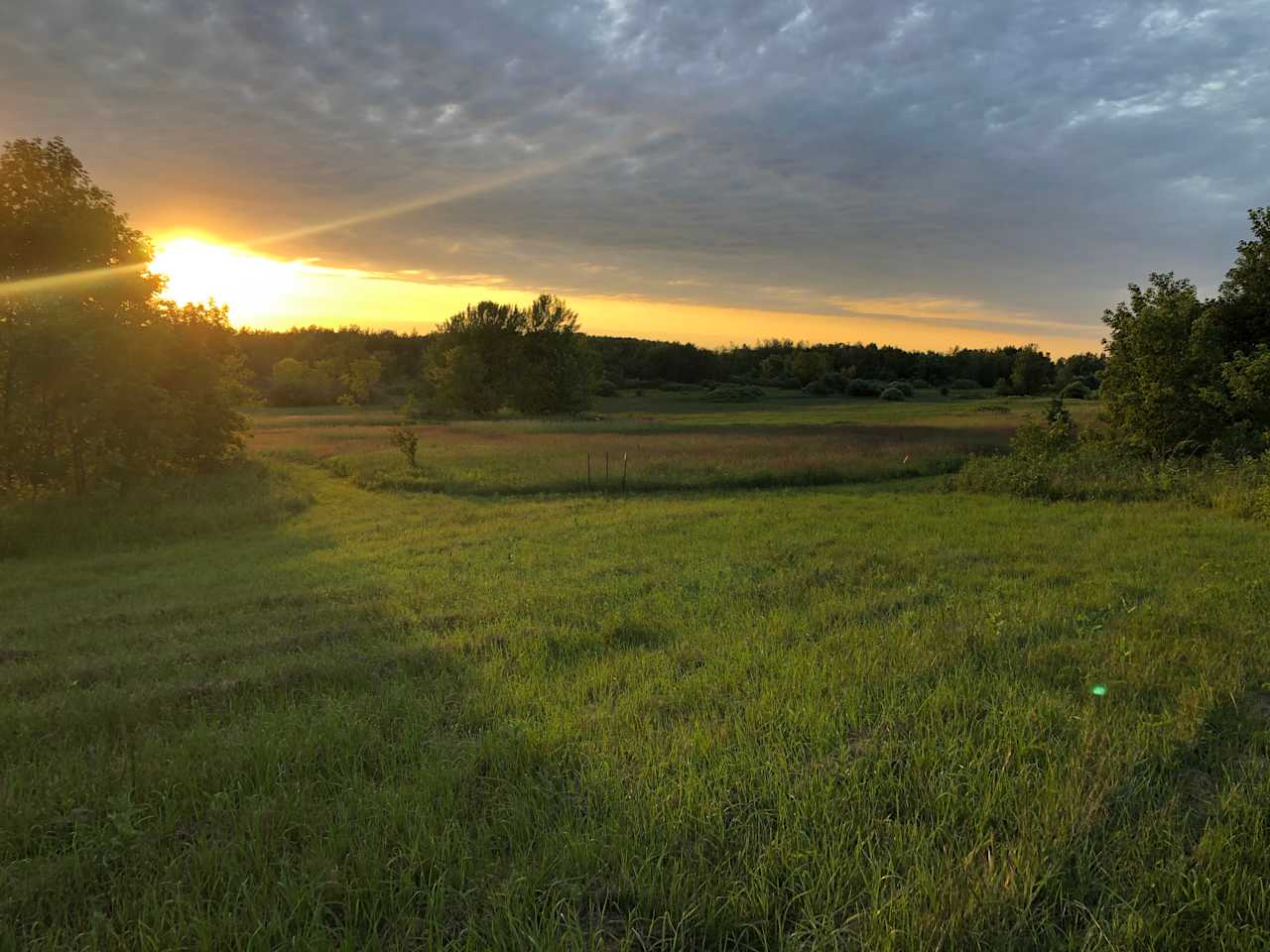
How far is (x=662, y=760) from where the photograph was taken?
161 inches

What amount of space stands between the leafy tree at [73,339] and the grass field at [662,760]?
41.2 feet

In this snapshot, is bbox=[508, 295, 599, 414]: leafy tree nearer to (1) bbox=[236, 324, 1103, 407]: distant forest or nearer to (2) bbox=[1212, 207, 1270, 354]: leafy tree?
(1) bbox=[236, 324, 1103, 407]: distant forest

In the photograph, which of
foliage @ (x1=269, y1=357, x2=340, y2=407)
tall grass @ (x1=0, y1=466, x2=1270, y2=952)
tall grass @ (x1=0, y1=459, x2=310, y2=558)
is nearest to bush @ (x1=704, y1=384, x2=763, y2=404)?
foliage @ (x1=269, y1=357, x2=340, y2=407)

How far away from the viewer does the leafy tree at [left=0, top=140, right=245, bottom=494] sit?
61.0ft

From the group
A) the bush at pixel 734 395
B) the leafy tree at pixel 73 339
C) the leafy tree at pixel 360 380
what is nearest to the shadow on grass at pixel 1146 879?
the leafy tree at pixel 73 339

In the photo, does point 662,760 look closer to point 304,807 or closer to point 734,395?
point 304,807

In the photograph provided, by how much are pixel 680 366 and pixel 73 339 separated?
398ft

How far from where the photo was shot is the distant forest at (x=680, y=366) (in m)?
103

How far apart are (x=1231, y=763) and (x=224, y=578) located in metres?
13.6

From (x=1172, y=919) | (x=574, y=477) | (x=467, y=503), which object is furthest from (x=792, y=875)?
(x=574, y=477)

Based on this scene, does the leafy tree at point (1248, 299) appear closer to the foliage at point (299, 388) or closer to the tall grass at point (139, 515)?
the tall grass at point (139, 515)

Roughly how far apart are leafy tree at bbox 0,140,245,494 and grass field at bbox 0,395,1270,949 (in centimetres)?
1257

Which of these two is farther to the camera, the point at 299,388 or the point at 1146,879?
the point at 299,388

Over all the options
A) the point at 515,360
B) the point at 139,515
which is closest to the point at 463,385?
the point at 515,360
